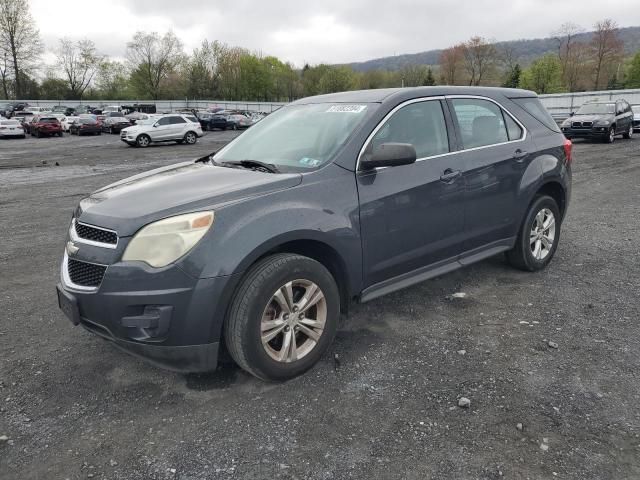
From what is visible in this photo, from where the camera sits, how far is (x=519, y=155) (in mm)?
4660

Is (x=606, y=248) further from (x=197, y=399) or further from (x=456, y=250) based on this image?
(x=197, y=399)

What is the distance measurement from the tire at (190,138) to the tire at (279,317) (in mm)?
26202

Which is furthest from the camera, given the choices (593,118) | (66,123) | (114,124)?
(66,123)

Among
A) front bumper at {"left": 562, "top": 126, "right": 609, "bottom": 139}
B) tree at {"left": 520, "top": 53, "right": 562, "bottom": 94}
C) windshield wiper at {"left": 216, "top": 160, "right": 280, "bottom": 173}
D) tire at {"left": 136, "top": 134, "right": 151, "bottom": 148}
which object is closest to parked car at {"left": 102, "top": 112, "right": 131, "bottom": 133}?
tire at {"left": 136, "top": 134, "right": 151, "bottom": 148}

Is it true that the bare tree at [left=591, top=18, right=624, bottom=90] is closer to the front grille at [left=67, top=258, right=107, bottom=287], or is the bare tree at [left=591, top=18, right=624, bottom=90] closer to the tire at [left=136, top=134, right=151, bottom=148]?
the tire at [left=136, top=134, right=151, bottom=148]

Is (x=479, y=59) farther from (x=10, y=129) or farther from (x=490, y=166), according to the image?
(x=490, y=166)

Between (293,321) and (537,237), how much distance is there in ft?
10.1

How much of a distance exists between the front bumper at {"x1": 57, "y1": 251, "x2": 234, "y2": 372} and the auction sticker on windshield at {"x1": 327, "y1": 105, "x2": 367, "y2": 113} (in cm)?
172

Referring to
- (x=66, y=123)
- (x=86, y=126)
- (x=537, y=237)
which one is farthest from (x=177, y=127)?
(x=537, y=237)

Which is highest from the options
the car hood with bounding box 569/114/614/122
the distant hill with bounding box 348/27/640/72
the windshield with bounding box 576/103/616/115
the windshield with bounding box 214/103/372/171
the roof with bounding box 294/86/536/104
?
the distant hill with bounding box 348/27/640/72

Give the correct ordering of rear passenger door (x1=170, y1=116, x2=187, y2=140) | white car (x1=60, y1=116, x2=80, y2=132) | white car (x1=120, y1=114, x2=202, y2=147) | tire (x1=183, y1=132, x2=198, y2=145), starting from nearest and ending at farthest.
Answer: white car (x1=120, y1=114, x2=202, y2=147), rear passenger door (x1=170, y1=116, x2=187, y2=140), tire (x1=183, y1=132, x2=198, y2=145), white car (x1=60, y1=116, x2=80, y2=132)

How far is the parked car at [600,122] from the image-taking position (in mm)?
19281

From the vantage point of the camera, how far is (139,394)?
Answer: 313 cm

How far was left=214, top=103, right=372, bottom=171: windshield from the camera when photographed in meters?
3.60
